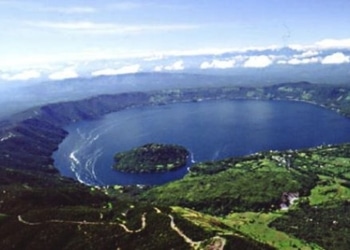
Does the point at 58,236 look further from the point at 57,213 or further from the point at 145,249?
the point at 145,249

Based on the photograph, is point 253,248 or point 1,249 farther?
point 1,249

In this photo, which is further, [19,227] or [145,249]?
[19,227]

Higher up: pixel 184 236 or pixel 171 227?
pixel 184 236

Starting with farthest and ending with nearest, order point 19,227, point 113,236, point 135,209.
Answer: point 135,209
point 19,227
point 113,236

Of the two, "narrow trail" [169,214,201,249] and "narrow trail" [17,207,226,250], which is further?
"narrow trail" [169,214,201,249]

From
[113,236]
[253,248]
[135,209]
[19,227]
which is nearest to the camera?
[253,248]

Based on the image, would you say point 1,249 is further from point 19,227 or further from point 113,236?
point 113,236

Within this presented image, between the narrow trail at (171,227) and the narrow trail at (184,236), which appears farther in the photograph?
the narrow trail at (184,236)

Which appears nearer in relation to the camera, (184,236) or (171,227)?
(184,236)

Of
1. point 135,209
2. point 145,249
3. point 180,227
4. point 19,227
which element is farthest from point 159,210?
point 19,227

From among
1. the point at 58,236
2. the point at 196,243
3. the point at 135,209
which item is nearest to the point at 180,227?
the point at 196,243
